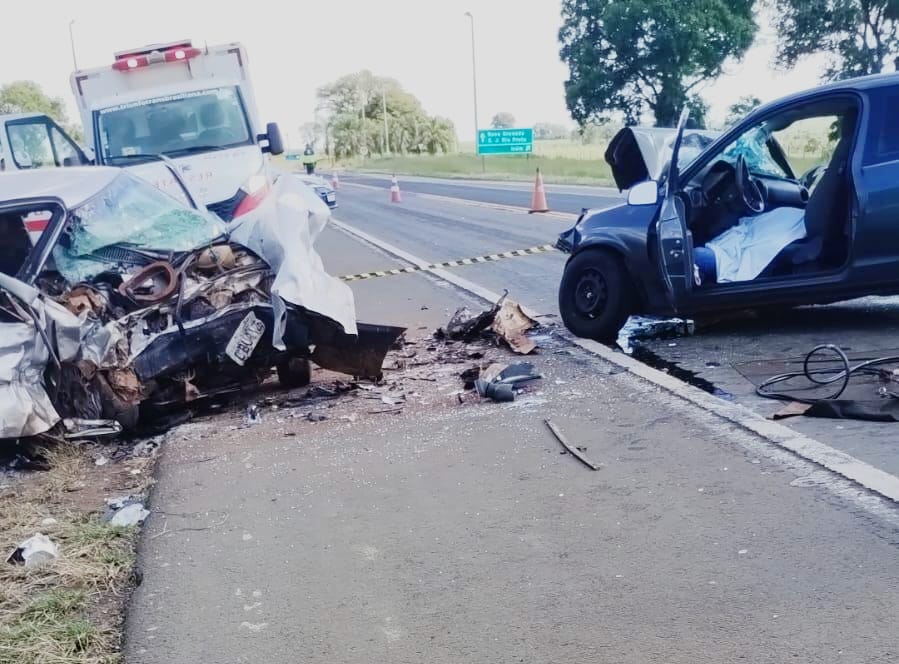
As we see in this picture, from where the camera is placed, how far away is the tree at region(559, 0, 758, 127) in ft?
137

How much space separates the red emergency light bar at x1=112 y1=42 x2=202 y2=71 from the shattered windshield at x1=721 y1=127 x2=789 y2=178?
8868mm

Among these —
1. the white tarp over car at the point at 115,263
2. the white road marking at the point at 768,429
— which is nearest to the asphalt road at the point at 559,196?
the white road marking at the point at 768,429

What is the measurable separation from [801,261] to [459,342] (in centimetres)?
283

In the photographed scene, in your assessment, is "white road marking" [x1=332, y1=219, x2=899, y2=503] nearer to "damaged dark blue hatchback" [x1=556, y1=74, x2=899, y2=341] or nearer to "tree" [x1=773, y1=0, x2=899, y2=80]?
"damaged dark blue hatchback" [x1=556, y1=74, x2=899, y2=341]

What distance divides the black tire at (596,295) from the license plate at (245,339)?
293 cm

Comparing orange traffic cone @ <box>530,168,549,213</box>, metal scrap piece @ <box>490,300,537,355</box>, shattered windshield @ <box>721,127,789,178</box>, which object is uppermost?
shattered windshield @ <box>721,127,789,178</box>

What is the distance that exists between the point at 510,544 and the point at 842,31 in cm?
3391

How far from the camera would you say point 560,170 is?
42.6 m

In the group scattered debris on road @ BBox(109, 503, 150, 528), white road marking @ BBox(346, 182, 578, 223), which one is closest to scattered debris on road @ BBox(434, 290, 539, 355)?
scattered debris on road @ BBox(109, 503, 150, 528)

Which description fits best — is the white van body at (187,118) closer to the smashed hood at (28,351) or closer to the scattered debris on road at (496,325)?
the scattered debris on road at (496,325)

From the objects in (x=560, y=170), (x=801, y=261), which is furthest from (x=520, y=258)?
(x=560, y=170)

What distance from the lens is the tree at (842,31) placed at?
32031mm

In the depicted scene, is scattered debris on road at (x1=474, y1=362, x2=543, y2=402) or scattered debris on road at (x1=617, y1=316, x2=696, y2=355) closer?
A: scattered debris on road at (x1=474, y1=362, x2=543, y2=402)

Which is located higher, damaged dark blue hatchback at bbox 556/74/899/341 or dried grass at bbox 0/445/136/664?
damaged dark blue hatchback at bbox 556/74/899/341
